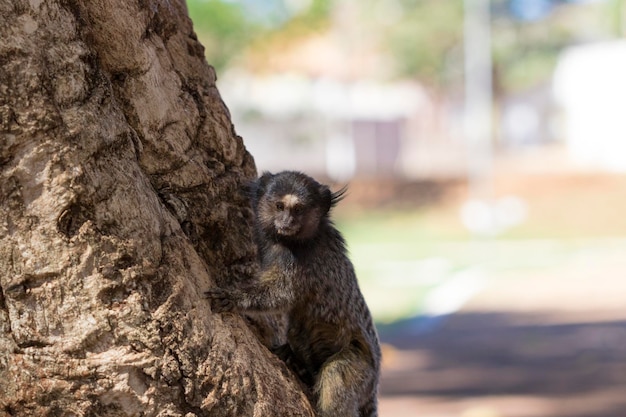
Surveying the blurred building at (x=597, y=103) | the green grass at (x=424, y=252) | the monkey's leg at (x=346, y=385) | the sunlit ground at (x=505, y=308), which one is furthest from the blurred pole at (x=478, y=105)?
the monkey's leg at (x=346, y=385)

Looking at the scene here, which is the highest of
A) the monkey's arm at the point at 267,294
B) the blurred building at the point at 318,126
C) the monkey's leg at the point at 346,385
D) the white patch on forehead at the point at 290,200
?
the blurred building at the point at 318,126

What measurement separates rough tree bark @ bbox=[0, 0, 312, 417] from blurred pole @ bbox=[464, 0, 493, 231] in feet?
92.6

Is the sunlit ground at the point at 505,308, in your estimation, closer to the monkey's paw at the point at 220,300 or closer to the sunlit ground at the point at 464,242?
the sunlit ground at the point at 464,242

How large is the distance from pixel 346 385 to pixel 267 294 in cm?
58

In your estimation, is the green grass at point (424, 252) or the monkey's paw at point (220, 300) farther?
the green grass at point (424, 252)

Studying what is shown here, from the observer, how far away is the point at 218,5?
3241 cm

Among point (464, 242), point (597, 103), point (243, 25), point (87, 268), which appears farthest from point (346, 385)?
point (597, 103)

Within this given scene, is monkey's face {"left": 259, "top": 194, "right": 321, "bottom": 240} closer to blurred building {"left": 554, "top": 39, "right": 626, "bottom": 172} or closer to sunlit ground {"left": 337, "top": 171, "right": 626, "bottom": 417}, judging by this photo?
sunlit ground {"left": 337, "top": 171, "right": 626, "bottom": 417}

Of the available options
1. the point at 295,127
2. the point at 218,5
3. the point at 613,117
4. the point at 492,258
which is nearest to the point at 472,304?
the point at 492,258

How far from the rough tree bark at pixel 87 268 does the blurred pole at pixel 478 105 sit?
2823cm

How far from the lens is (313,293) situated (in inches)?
201

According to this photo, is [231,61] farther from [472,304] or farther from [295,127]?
[472,304]

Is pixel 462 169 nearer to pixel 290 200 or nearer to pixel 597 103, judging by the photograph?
pixel 597 103

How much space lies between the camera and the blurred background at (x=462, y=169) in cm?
1390
